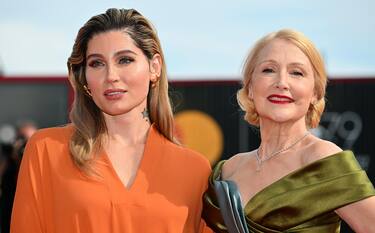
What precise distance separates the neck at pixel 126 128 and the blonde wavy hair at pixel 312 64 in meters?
0.53

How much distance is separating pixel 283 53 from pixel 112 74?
813mm

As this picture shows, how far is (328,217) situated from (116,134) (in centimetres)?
114

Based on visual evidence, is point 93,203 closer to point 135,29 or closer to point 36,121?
point 135,29

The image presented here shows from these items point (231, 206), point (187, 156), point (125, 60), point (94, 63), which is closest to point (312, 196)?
point (231, 206)

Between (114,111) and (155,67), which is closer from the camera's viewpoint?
(114,111)

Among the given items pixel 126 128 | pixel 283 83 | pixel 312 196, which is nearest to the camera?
pixel 312 196

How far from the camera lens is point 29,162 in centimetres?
374

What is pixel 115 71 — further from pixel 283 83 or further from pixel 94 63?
pixel 283 83

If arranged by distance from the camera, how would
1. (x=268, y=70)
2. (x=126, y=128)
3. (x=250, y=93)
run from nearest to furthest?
(x=268, y=70) < (x=250, y=93) < (x=126, y=128)

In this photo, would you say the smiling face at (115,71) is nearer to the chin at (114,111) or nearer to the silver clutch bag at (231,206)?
the chin at (114,111)

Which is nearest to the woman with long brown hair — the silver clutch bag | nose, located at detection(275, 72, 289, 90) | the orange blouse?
the orange blouse

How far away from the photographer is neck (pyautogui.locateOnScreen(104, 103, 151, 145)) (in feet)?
13.1

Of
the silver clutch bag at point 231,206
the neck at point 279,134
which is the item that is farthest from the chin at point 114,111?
the neck at point 279,134

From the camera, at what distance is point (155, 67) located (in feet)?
13.3
